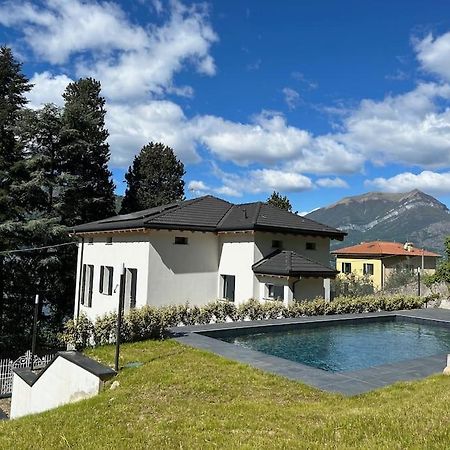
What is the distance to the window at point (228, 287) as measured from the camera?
20.9m

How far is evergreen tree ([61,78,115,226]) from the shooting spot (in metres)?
29.3

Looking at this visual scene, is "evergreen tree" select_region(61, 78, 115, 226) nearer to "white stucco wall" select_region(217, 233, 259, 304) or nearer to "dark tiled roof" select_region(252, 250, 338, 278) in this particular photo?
"white stucco wall" select_region(217, 233, 259, 304)

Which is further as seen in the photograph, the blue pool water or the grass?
the blue pool water

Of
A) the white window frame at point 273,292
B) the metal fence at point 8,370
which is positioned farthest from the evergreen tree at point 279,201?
the metal fence at point 8,370

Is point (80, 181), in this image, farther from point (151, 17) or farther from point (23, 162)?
point (151, 17)

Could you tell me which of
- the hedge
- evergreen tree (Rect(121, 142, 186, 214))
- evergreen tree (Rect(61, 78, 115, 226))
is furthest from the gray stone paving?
evergreen tree (Rect(121, 142, 186, 214))

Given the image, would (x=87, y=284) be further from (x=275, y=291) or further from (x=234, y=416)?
(x=234, y=416)

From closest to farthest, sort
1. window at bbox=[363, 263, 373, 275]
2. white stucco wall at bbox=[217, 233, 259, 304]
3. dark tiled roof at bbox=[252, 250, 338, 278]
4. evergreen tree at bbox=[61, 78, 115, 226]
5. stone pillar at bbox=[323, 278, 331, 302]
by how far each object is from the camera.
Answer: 1. dark tiled roof at bbox=[252, 250, 338, 278]
2. white stucco wall at bbox=[217, 233, 259, 304]
3. stone pillar at bbox=[323, 278, 331, 302]
4. evergreen tree at bbox=[61, 78, 115, 226]
5. window at bbox=[363, 263, 373, 275]

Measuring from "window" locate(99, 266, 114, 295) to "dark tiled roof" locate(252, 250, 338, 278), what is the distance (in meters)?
7.47

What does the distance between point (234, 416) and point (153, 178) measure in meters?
36.6

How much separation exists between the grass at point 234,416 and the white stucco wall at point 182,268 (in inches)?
354

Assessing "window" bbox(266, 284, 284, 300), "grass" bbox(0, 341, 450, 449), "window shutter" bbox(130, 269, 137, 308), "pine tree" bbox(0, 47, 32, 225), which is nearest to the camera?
"grass" bbox(0, 341, 450, 449)

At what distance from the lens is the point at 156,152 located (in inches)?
1658

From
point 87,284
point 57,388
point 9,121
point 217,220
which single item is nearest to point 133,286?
point 87,284
